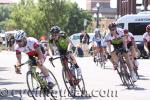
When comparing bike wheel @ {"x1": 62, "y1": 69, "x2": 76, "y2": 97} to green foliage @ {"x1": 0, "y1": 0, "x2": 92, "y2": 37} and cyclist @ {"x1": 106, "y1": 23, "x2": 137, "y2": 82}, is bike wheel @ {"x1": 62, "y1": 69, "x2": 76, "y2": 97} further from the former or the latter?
green foliage @ {"x1": 0, "y1": 0, "x2": 92, "y2": 37}

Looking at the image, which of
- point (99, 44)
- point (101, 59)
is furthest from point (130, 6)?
point (101, 59)

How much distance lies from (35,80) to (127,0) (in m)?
58.3

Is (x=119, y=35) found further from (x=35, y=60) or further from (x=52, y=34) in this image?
(x=35, y=60)

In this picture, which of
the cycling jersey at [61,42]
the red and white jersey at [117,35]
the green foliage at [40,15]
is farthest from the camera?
the green foliage at [40,15]

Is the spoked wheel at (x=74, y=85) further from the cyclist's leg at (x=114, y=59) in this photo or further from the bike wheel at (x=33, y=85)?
the cyclist's leg at (x=114, y=59)

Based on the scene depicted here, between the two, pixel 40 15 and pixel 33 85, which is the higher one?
pixel 33 85

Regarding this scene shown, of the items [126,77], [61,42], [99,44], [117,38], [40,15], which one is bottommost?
[40,15]

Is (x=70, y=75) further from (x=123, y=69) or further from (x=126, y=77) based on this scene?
(x=126, y=77)

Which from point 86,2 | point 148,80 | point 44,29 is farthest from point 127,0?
point 86,2

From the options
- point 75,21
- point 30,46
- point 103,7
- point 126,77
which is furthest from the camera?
point 103,7

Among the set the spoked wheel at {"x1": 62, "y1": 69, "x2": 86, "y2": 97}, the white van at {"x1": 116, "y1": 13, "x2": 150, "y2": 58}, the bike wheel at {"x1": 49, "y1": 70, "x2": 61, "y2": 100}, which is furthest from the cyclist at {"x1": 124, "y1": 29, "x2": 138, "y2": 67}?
the white van at {"x1": 116, "y1": 13, "x2": 150, "y2": 58}

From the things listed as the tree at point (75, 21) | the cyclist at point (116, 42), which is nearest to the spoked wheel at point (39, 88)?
the cyclist at point (116, 42)

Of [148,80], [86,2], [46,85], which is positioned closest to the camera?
[46,85]

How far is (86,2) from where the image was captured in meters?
189
